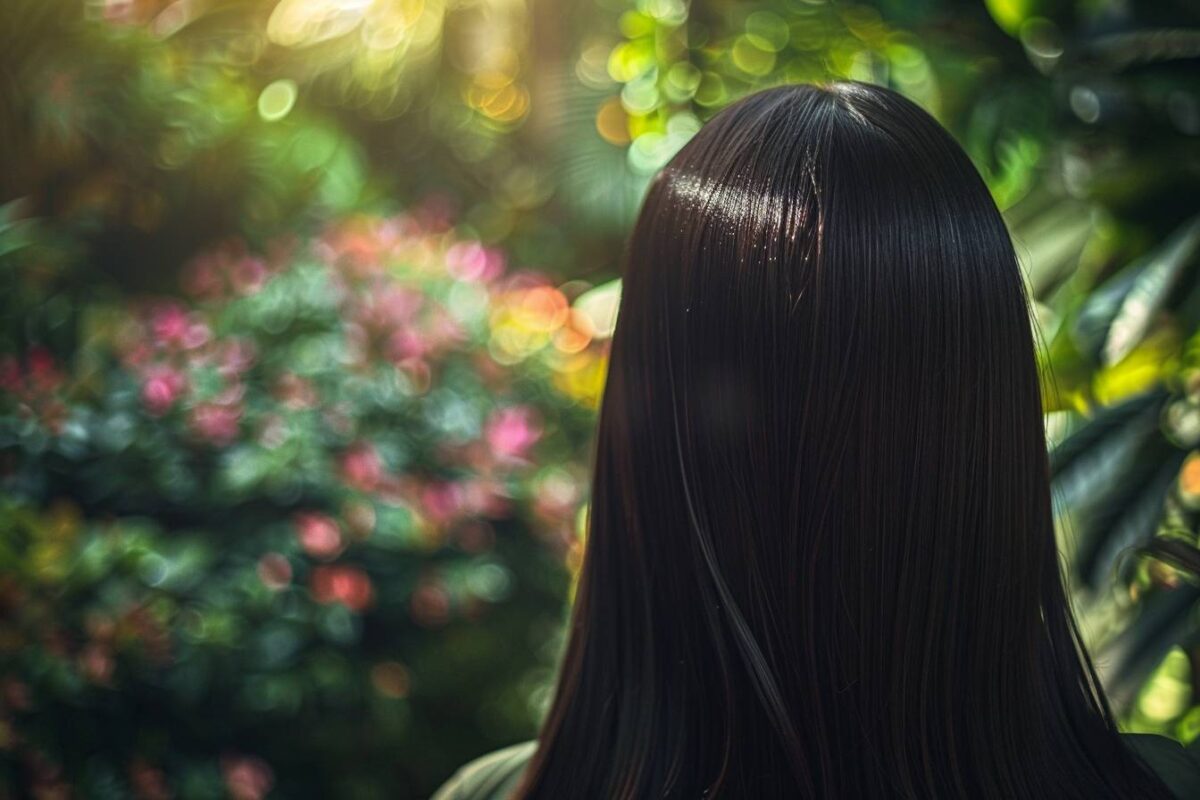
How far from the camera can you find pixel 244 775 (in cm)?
230

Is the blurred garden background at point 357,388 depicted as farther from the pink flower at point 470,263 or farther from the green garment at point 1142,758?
the green garment at point 1142,758

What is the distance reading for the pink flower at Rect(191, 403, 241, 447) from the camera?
2.38 metres

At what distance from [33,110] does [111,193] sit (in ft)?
1.10

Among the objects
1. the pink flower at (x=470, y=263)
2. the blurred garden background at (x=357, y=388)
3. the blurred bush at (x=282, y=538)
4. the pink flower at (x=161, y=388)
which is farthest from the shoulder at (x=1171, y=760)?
the pink flower at (x=470, y=263)

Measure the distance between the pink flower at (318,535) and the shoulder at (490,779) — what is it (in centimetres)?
143

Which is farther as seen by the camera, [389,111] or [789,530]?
[389,111]

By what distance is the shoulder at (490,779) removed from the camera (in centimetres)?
93

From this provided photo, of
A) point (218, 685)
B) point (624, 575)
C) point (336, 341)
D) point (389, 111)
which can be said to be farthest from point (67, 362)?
point (624, 575)

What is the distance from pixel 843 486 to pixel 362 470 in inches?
71.9

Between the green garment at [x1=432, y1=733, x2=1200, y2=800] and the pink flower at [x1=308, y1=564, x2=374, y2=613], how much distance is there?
1.41 metres

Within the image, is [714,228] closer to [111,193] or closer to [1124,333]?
[1124,333]

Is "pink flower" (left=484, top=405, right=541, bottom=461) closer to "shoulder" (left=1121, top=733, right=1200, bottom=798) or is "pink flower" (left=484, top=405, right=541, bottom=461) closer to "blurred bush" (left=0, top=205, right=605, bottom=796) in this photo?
"blurred bush" (left=0, top=205, right=605, bottom=796)

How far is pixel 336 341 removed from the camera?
2639mm

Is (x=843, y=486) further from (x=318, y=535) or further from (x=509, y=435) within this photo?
(x=509, y=435)
